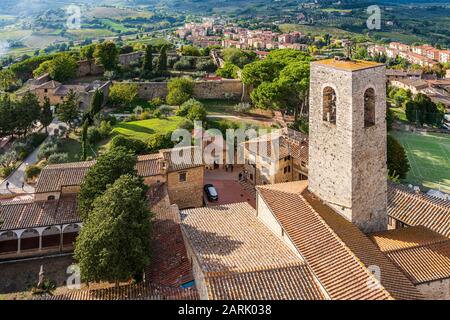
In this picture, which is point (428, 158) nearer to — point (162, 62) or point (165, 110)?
point (165, 110)

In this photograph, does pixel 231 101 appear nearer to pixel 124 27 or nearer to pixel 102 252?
pixel 102 252

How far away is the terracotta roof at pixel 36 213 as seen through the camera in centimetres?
1812

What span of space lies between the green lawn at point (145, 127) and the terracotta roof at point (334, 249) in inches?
599

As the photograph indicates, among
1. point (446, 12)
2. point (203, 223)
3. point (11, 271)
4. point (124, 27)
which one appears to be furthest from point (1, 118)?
point (446, 12)

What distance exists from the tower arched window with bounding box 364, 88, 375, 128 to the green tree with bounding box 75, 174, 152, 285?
8.34m

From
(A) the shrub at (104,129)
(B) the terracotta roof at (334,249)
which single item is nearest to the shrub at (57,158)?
(A) the shrub at (104,129)

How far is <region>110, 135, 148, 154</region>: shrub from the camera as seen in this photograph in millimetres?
25308

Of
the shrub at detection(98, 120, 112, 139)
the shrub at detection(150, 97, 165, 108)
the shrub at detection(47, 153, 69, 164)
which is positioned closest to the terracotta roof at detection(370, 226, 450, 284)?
the shrub at detection(47, 153, 69, 164)

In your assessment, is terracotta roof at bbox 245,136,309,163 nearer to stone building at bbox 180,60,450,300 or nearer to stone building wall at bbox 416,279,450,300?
stone building at bbox 180,60,450,300

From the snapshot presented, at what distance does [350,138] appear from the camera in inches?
531

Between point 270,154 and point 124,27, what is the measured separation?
103 meters

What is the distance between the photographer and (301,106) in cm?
3481

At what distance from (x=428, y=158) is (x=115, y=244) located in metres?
28.8

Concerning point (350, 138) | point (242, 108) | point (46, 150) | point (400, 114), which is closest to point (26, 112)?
point (46, 150)
